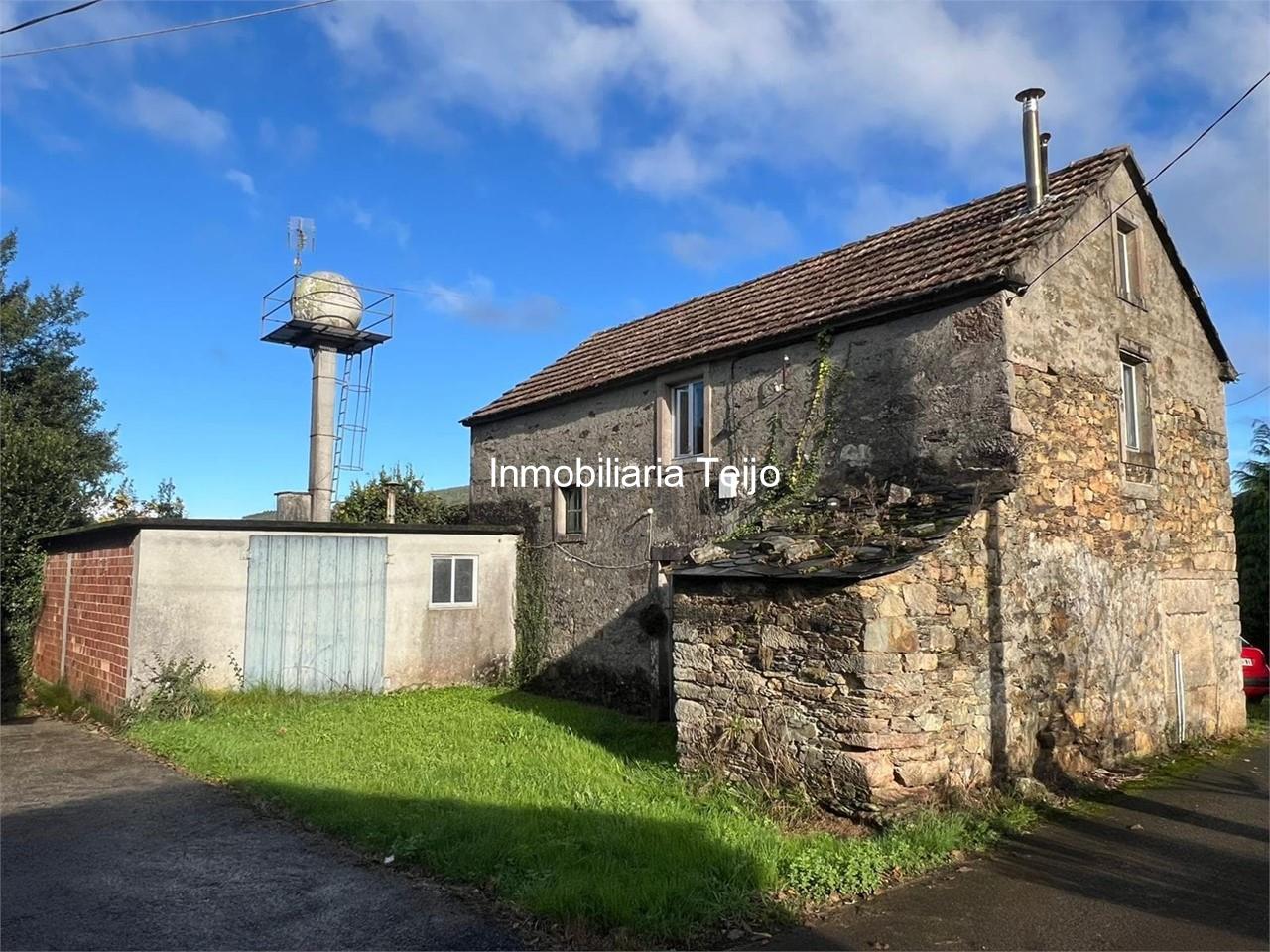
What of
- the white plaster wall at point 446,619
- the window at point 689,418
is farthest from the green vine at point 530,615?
the window at point 689,418

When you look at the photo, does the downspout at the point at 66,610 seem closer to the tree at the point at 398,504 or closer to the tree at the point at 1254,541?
the tree at the point at 398,504

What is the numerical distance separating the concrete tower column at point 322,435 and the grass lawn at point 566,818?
9.62 meters

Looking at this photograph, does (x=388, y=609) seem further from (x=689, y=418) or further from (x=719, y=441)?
(x=719, y=441)

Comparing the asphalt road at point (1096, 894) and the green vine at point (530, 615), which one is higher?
the green vine at point (530, 615)

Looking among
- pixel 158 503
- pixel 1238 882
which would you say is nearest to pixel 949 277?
pixel 1238 882

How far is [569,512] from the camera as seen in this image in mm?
14586

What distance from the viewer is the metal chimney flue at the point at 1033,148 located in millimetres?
10172

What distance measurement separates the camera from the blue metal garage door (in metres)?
12.7

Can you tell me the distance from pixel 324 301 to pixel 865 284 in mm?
14891

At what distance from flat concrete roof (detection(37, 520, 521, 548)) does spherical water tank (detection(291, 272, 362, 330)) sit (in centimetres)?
816

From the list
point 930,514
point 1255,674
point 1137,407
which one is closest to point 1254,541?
point 1255,674

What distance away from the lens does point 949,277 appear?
9.27 m

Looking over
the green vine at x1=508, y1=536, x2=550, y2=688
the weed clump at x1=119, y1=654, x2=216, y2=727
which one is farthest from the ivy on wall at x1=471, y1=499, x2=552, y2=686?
the weed clump at x1=119, y1=654, x2=216, y2=727

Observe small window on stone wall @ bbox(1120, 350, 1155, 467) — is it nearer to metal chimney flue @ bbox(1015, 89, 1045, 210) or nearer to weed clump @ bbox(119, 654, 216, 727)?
metal chimney flue @ bbox(1015, 89, 1045, 210)
